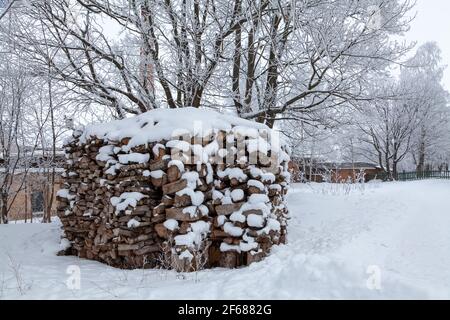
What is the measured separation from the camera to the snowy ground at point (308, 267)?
3107mm

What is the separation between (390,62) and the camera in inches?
299

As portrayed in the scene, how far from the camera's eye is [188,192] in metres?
4.48

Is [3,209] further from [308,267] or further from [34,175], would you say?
[308,267]

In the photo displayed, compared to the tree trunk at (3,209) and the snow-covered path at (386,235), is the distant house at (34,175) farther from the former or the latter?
the snow-covered path at (386,235)

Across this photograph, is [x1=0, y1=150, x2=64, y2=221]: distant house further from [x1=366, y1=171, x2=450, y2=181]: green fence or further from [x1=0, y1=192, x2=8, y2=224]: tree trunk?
[x1=366, y1=171, x2=450, y2=181]: green fence

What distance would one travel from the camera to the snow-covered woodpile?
14.8 ft

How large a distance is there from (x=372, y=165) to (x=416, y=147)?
913 centimetres

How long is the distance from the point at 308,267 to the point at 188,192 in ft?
6.16

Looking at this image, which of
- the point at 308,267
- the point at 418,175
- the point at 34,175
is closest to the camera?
the point at 308,267

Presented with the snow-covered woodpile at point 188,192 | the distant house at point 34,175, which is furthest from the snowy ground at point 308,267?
the distant house at point 34,175

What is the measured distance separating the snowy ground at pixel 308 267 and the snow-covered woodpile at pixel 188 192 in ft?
1.09

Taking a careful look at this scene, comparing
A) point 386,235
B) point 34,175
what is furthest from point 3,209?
point 386,235

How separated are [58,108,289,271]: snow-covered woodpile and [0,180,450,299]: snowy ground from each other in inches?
13.1

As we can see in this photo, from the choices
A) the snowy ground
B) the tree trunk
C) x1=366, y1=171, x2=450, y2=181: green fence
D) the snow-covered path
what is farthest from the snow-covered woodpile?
x1=366, y1=171, x2=450, y2=181: green fence
